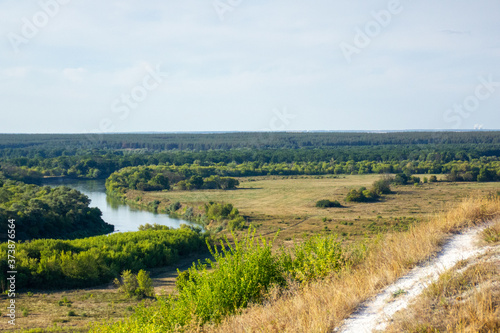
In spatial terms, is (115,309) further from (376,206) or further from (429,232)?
(376,206)

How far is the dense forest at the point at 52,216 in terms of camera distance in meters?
35.4

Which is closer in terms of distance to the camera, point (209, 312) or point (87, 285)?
point (209, 312)

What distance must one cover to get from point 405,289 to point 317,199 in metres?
50.8

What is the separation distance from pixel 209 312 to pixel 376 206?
46.0 metres

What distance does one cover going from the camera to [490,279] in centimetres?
604

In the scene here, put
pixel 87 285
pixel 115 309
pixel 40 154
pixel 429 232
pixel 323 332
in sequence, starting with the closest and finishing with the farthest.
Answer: pixel 323 332, pixel 429 232, pixel 115 309, pixel 87 285, pixel 40 154

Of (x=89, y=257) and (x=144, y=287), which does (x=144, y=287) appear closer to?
(x=144, y=287)

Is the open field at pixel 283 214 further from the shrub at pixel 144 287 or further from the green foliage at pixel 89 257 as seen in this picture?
the green foliage at pixel 89 257

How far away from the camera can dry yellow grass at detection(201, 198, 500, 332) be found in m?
6.04


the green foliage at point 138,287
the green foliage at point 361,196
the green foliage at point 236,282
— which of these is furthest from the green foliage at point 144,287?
the green foliage at point 361,196

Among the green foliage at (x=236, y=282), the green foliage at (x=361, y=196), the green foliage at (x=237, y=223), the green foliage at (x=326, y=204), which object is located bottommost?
the green foliage at (x=237, y=223)

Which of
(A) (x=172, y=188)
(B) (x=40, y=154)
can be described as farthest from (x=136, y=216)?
(B) (x=40, y=154)

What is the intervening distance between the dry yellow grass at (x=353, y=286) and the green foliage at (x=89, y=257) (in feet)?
61.3

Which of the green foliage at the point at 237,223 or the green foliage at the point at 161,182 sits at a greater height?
the green foliage at the point at 161,182
